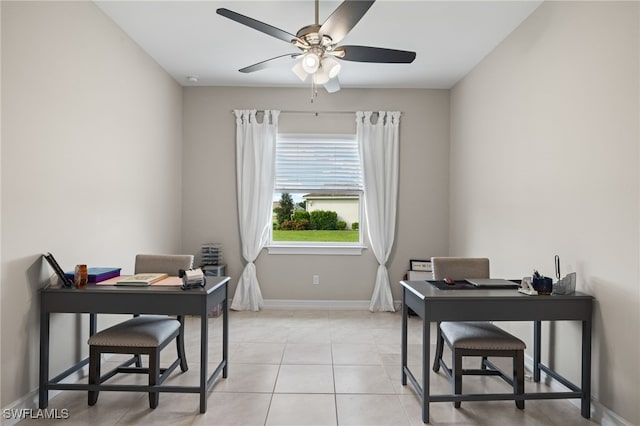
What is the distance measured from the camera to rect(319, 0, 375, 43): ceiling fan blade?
2111 mm

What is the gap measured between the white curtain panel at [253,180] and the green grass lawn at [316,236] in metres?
0.29

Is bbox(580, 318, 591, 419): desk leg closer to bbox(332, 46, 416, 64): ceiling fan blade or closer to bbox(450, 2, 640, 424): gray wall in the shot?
bbox(450, 2, 640, 424): gray wall

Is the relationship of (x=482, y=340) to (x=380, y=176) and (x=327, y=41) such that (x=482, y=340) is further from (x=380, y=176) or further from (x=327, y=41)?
(x=380, y=176)

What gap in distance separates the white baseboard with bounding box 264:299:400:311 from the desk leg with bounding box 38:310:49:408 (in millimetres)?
2746

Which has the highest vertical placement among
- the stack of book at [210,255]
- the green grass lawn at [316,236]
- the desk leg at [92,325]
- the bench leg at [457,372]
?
the green grass lawn at [316,236]

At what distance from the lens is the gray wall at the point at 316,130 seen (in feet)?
16.4

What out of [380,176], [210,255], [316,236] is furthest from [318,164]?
[210,255]

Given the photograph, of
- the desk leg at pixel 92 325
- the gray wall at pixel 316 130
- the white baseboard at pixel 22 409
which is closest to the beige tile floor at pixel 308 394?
the white baseboard at pixel 22 409

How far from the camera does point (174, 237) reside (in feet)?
15.7

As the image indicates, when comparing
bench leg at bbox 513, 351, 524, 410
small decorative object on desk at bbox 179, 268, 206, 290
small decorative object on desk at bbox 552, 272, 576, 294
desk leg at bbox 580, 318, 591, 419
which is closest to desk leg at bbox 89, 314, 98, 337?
small decorative object on desk at bbox 179, 268, 206, 290

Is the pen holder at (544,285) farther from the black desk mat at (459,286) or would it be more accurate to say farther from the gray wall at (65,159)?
the gray wall at (65,159)

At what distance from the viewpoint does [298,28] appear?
3.40 meters

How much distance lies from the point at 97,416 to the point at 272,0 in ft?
10.2

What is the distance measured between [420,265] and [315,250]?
52.4 inches
